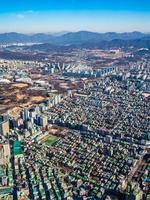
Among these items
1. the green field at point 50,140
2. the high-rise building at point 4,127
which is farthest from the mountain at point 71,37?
the green field at point 50,140

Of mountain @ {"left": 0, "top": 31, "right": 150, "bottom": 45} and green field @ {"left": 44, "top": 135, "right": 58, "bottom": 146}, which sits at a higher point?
mountain @ {"left": 0, "top": 31, "right": 150, "bottom": 45}

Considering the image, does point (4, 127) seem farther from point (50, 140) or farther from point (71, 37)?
point (71, 37)

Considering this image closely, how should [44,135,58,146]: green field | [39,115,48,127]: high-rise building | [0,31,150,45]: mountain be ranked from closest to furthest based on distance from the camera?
[44,135,58,146]: green field < [39,115,48,127]: high-rise building < [0,31,150,45]: mountain

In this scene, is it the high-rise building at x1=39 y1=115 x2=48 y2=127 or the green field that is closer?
the green field

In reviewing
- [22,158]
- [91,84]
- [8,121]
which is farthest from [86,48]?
[22,158]

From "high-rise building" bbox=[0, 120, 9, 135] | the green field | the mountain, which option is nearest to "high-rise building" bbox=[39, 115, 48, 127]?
the green field

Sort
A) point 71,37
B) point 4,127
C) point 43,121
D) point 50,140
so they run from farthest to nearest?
point 71,37
point 43,121
point 4,127
point 50,140

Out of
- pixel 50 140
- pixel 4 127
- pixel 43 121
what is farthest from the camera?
pixel 43 121

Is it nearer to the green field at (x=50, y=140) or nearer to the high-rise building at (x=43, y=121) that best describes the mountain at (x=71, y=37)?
the high-rise building at (x=43, y=121)

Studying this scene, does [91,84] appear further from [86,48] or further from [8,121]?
[86,48]

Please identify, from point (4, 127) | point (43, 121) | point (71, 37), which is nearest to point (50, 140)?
point (43, 121)

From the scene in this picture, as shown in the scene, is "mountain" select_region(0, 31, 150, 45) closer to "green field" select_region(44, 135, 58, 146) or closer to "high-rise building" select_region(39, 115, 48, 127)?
"high-rise building" select_region(39, 115, 48, 127)
